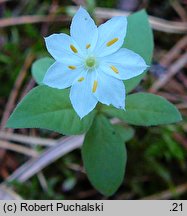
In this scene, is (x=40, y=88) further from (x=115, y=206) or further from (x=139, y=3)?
(x=139, y=3)

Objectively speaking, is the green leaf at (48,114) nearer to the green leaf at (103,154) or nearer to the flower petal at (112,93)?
the green leaf at (103,154)

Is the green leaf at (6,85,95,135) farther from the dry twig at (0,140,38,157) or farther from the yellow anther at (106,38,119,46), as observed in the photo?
the dry twig at (0,140,38,157)

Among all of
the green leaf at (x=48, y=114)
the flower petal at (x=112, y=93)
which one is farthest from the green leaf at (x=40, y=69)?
the flower petal at (x=112, y=93)

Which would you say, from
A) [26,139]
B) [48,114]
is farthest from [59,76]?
[26,139]

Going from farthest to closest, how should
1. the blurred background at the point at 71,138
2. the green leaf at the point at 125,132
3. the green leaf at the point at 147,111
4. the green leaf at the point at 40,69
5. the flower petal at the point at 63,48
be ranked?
the blurred background at the point at 71,138 < the green leaf at the point at 125,132 < the green leaf at the point at 40,69 < the green leaf at the point at 147,111 < the flower petal at the point at 63,48

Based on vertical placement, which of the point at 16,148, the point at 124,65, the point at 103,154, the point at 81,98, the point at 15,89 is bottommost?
the point at 16,148

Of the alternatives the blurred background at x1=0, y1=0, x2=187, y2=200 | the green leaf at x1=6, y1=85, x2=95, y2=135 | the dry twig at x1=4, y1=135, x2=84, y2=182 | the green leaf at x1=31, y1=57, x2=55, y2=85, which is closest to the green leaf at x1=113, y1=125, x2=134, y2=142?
the blurred background at x1=0, y1=0, x2=187, y2=200

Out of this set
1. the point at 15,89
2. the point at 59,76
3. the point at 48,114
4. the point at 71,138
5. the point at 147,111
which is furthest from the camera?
Result: the point at 15,89

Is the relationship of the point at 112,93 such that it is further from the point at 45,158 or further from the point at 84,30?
the point at 45,158
